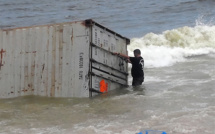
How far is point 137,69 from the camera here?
34.7ft

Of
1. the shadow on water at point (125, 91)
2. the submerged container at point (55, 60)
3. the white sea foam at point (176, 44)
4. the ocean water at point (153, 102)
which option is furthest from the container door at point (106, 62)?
the white sea foam at point (176, 44)

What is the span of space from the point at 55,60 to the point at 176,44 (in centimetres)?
1138

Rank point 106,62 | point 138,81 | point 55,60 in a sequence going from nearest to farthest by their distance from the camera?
1. point 55,60
2. point 106,62
3. point 138,81

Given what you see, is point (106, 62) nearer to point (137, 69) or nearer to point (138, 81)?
point (137, 69)

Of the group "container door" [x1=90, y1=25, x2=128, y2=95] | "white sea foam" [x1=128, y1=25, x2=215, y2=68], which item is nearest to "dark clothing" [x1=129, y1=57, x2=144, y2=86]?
"container door" [x1=90, y1=25, x2=128, y2=95]

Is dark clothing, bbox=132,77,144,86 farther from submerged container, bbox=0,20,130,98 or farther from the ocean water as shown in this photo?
submerged container, bbox=0,20,130,98

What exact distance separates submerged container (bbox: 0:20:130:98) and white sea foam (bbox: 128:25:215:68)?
6.53m

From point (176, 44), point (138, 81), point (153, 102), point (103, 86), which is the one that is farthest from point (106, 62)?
point (176, 44)

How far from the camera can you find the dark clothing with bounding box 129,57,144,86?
10.5 meters

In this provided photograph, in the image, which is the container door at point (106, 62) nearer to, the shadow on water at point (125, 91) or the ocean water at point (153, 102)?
the shadow on water at point (125, 91)

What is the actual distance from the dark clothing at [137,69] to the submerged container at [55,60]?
3.13 ft

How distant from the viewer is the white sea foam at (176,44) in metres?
16.9

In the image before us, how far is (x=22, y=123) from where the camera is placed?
7.48 meters

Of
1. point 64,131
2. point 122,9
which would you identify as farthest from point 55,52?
point 122,9
